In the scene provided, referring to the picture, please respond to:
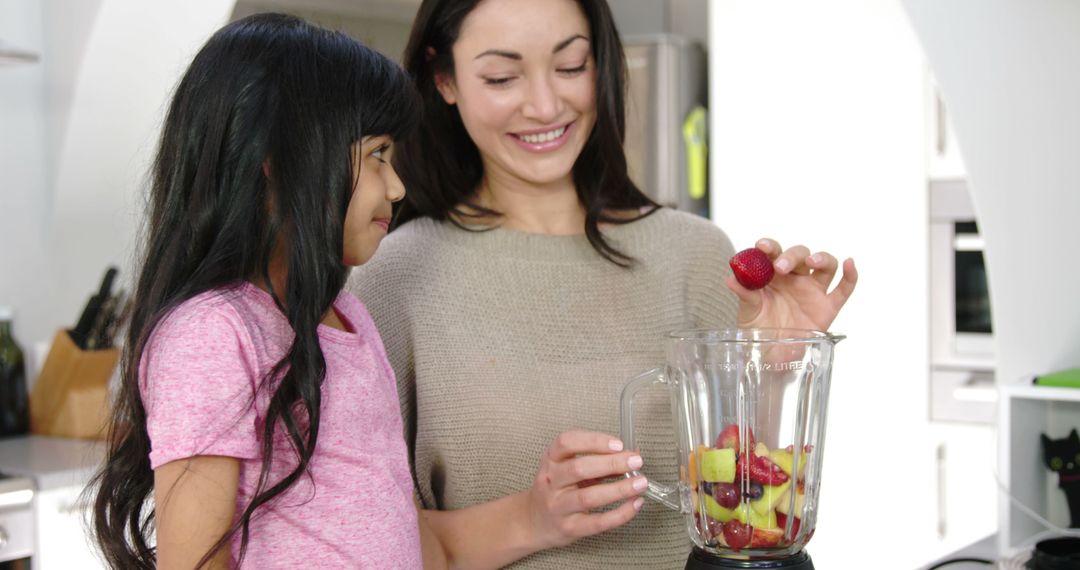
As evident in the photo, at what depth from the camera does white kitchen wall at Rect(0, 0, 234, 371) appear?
245cm

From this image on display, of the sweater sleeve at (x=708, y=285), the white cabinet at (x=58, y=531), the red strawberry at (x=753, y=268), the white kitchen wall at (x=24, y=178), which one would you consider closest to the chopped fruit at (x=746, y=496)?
the red strawberry at (x=753, y=268)

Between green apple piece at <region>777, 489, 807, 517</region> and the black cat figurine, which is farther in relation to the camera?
the black cat figurine

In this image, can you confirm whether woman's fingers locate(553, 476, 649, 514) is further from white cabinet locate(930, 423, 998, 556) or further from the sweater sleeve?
white cabinet locate(930, 423, 998, 556)

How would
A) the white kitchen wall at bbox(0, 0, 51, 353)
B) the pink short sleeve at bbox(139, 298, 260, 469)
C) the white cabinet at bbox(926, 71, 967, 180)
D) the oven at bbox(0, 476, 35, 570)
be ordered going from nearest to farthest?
the pink short sleeve at bbox(139, 298, 260, 469) < the oven at bbox(0, 476, 35, 570) < the white kitchen wall at bbox(0, 0, 51, 353) < the white cabinet at bbox(926, 71, 967, 180)

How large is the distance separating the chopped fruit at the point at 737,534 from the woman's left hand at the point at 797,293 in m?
0.22

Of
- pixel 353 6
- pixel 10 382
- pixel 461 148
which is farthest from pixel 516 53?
pixel 353 6

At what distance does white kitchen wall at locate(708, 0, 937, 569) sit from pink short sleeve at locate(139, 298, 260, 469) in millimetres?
2224

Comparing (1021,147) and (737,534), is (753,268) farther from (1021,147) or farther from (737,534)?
(1021,147)

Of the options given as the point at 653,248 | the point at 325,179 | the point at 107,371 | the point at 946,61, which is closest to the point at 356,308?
the point at 325,179

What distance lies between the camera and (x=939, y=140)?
2.72m

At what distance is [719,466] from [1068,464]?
0.88 meters

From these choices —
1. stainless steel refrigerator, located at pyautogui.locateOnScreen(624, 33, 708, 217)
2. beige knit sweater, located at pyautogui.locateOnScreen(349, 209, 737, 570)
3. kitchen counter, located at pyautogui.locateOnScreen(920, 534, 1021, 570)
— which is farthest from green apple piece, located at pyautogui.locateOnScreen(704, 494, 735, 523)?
stainless steel refrigerator, located at pyautogui.locateOnScreen(624, 33, 708, 217)

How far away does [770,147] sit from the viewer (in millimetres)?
3006

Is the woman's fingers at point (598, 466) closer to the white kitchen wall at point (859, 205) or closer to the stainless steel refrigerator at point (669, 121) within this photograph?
the white kitchen wall at point (859, 205)
